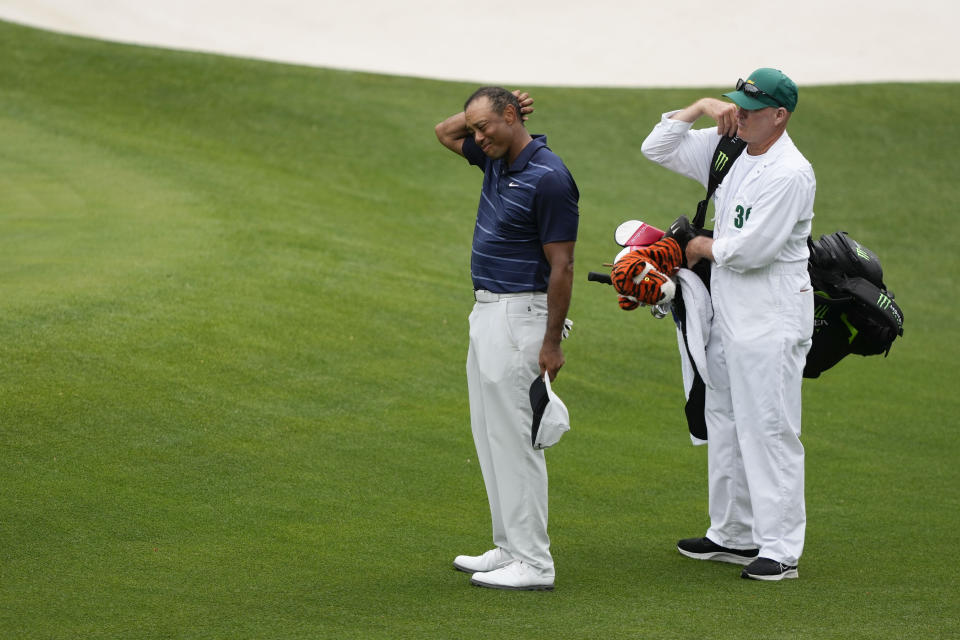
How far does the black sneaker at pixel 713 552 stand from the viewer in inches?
197

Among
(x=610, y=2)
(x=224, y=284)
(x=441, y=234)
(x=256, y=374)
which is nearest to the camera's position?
(x=256, y=374)

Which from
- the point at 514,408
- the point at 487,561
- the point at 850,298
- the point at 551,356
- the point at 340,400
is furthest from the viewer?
the point at 340,400

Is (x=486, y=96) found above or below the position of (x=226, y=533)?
above

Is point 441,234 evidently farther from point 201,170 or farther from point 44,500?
point 44,500

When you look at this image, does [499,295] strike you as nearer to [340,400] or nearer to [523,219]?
[523,219]

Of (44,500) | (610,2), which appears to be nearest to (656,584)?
(44,500)

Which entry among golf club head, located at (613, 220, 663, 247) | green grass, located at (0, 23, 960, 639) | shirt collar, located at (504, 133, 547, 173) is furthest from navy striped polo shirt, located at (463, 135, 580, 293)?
green grass, located at (0, 23, 960, 639)

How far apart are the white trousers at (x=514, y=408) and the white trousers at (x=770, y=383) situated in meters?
0.82

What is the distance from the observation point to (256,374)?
285 inches

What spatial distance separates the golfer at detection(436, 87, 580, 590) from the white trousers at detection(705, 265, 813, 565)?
2.59 ft

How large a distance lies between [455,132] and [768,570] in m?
2.12

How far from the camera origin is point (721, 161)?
4.92m

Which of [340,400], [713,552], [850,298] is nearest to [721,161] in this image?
[850,298]

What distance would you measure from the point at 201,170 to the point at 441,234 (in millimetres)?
2587
